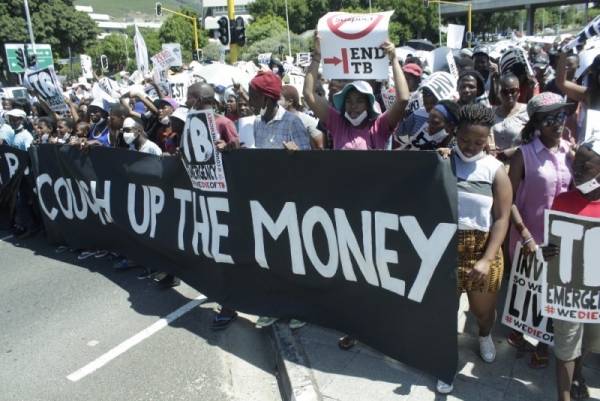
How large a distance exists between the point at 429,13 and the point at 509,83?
223 feet

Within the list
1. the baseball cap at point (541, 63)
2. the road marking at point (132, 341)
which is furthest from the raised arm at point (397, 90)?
the baseball cap at point (541, 63)

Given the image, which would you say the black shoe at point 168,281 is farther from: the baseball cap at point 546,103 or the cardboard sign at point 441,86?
the baseball cap at point 546,103

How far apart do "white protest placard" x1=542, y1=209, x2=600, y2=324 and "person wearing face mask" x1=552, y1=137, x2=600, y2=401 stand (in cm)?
5

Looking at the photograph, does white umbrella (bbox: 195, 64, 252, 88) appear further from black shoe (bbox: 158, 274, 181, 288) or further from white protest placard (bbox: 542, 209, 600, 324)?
white protest placard (bbox: 542, 209, 600, 324)

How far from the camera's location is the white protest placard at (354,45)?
370 centimetres

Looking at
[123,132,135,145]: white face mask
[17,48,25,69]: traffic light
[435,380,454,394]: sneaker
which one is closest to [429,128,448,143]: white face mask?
[435,380,454,394]: sneaker

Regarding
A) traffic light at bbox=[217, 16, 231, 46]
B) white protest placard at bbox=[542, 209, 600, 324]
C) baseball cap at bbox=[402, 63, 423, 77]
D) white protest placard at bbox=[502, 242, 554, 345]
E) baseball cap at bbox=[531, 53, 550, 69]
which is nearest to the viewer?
A: white protest placard at bbox=[542, 209, 600, 324]

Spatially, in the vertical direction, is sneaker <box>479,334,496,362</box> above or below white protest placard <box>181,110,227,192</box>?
below

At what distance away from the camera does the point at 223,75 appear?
35.4 feet

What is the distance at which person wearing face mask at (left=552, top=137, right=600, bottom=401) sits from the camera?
271cm

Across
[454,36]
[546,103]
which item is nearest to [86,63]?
[454,36]

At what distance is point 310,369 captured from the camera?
3.59 meters

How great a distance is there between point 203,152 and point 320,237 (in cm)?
127

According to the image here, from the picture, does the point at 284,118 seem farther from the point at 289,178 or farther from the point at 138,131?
the point at 138,131
